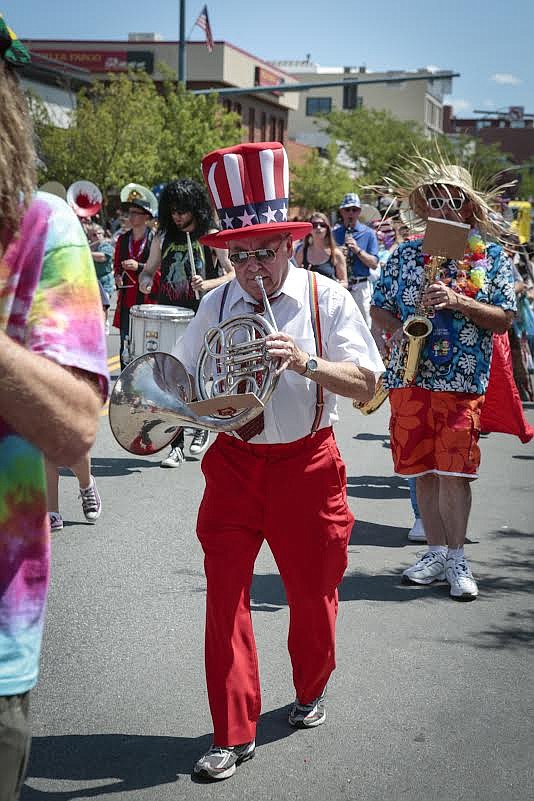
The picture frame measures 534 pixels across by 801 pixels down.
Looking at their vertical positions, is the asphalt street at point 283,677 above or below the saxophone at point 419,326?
below

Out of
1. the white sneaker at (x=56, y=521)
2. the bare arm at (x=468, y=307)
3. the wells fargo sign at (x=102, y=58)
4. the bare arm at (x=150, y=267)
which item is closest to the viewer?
the bare arm at (x=468, y=307)

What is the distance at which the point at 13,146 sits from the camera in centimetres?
195

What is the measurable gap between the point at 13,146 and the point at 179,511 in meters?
5.57

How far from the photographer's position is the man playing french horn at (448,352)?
19.0 ft

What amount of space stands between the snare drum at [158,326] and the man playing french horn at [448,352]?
2.39m

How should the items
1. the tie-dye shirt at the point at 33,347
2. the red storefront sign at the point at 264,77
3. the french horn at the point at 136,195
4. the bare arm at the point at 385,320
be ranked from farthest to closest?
the red storefront sign at the point at 264,77, the french horn at the point at 136,195, the bare arm at the point at 385,320, the tie-dye shirt at the point at 33,347

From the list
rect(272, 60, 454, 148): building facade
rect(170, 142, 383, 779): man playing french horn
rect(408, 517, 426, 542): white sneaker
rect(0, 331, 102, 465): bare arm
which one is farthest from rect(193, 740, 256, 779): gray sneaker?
rect(272, 60, 454, 148): building facade

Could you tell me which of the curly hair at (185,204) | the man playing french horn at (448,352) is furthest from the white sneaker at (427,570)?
the curly hair at (185,204)

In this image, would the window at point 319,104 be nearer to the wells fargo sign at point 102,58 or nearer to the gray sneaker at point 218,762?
the wells fargo sign at point 102,58

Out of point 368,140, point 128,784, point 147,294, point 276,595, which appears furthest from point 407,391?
point 368,140

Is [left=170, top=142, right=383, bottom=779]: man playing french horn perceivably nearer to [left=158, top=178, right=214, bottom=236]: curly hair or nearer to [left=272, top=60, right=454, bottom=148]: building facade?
[left=158, top=178, right=214, bottom=236]: curly hair

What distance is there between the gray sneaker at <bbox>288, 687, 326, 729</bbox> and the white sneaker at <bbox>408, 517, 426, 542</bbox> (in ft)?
9.20

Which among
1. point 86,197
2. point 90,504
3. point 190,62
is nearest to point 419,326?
point 90,504

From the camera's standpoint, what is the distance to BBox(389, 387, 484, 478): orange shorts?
19.1ft
